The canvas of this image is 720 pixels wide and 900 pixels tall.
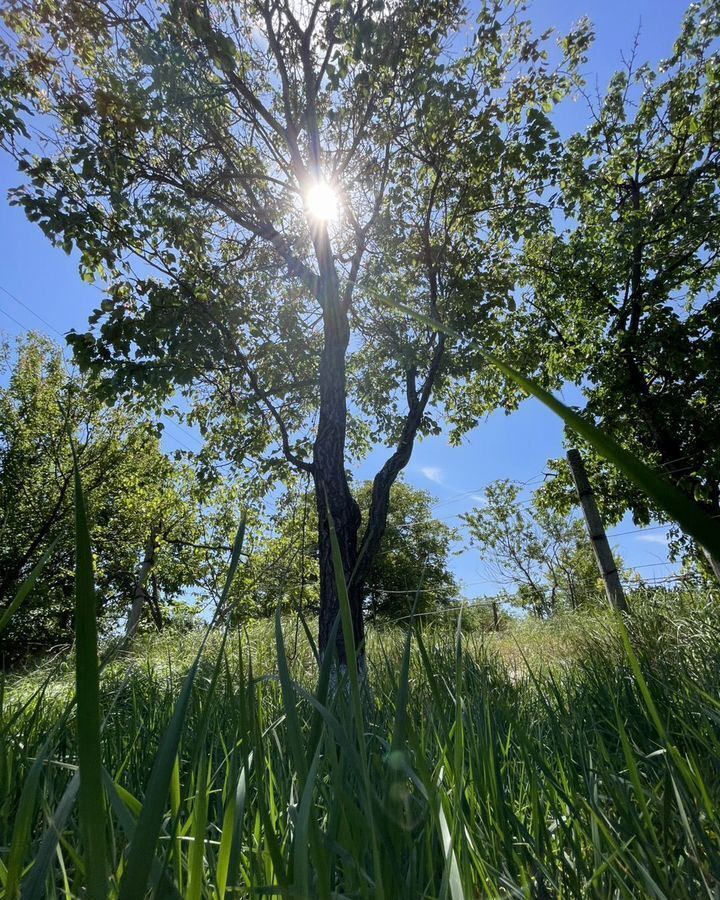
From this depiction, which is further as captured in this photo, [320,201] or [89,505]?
[89,505]

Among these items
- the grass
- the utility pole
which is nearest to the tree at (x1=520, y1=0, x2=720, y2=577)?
the utility pole

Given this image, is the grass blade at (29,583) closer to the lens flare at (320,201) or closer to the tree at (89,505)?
the lens flare at (320,201)

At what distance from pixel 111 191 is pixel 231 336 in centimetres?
194

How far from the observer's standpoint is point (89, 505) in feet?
55.2

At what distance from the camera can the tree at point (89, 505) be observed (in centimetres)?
1557

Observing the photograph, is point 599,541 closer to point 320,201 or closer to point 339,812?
point 320,201

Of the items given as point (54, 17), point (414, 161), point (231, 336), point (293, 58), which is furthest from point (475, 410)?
point (54, 17)

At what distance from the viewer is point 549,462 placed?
12.7 meters

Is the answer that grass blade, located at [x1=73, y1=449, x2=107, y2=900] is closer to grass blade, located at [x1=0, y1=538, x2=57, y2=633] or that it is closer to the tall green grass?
the tall green grass

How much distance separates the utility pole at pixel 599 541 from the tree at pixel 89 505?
999 cm

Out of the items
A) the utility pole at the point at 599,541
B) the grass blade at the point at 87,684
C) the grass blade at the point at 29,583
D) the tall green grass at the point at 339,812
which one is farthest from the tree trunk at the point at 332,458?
the grass blade at the point at 87,684

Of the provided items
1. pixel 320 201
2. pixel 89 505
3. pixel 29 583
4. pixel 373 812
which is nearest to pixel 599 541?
pixel 320 201

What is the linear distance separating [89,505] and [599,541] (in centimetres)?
1492

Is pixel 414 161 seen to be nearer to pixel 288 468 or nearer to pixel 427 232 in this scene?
pixel 427 232
